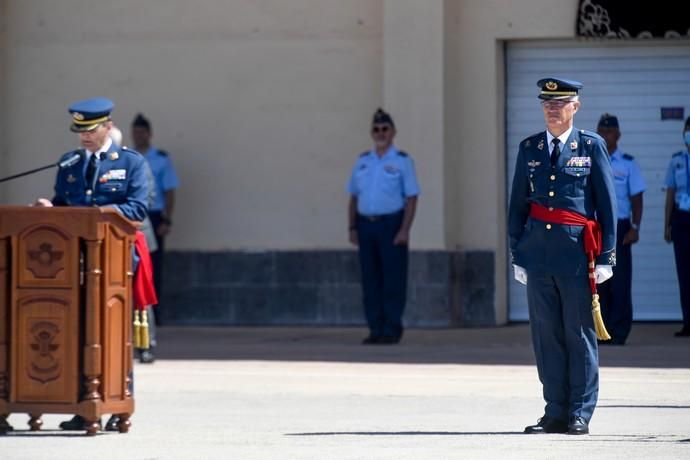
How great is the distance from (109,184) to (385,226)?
533 centimetres

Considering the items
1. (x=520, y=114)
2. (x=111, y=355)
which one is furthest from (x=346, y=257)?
(x=111, y=355)

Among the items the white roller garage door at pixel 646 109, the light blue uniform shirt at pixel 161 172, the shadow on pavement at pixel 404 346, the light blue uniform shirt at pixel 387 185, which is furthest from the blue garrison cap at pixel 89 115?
the white roller garage door at pixel 646 109

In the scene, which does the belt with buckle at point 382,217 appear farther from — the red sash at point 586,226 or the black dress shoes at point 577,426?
the black dress shoes at point 577,426

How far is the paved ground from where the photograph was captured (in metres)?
8.39

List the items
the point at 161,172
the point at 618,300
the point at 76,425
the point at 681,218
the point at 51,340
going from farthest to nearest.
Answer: the point at 161,172 < the point at 681,218 < the point at 618,300 < the point at 76,425 < the point at 51,340

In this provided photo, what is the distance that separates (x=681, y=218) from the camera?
14.7m

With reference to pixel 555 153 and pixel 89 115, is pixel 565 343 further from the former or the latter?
pixel 89 115

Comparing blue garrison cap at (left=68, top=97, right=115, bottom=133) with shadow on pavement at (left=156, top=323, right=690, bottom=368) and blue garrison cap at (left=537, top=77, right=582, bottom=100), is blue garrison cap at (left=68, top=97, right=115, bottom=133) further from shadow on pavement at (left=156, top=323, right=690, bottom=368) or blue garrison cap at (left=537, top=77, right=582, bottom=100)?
shadow on pavement at (left=156, top=323, right=690, bottom=368)

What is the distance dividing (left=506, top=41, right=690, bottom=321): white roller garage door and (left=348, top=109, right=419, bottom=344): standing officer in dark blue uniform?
2374 millimetres

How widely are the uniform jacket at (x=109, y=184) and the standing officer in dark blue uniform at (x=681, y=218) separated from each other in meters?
6.67

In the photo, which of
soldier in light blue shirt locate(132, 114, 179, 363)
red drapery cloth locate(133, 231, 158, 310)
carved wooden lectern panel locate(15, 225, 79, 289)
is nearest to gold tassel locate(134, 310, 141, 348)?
red drapery cloth locate(133, 231, 158, 310)

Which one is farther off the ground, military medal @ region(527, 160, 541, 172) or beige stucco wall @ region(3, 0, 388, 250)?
beige stucco wall @ region(3, 0, 388, 250)

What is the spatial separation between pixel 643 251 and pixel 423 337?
2495 mm

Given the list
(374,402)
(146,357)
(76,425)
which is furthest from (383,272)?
(76,425)
